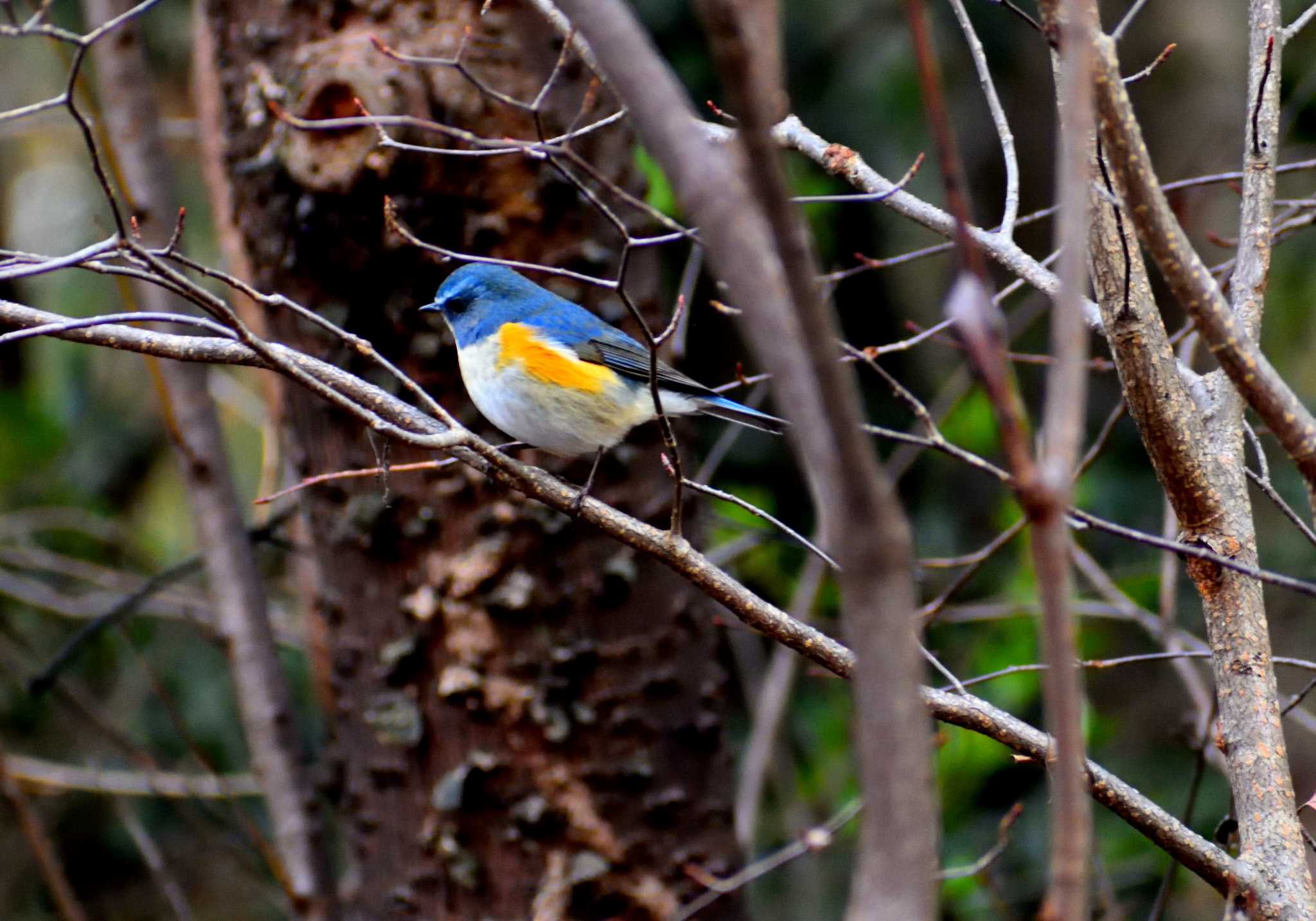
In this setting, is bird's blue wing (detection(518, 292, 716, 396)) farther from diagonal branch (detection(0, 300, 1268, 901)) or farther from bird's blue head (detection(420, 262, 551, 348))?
diagonal branch (detection(0, 300, 1268, 901))

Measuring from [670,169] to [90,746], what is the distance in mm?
5023

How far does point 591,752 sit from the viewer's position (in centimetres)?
292

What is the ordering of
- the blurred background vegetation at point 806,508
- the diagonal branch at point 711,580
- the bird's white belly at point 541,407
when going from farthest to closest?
the blurred background vegetation at point 806,508
the bird's white belly at point 541,407
the diagonal branch at point 711,580

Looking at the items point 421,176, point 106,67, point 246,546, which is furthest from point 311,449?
point 106,67

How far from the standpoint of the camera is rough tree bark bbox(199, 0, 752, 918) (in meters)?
2.87

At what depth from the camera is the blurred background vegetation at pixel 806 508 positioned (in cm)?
436

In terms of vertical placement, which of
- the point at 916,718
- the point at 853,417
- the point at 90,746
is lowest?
the point at 90,746

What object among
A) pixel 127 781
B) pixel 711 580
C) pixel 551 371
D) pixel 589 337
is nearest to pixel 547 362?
pixel 551 371

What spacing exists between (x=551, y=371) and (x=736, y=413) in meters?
0.48

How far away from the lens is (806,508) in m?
4.84

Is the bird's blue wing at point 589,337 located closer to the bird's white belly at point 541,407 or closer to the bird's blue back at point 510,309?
the bird's blue back at point 510,309

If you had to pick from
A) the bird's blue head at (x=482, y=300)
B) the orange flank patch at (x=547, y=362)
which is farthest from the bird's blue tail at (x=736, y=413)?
the bird's blue head at (x=482, y=300)

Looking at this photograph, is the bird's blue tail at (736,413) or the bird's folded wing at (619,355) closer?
the bird's blue tail at (736,413)

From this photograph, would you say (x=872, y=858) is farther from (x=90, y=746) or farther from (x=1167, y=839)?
(x=90, y=746)
